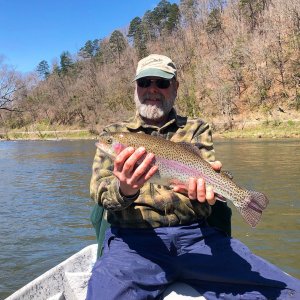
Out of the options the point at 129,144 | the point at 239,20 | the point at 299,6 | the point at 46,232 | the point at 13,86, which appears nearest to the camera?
the point at 129,144

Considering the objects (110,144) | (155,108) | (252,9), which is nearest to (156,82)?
(155,108)

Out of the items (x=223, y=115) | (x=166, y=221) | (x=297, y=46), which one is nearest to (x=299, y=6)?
(x=297, y=46)

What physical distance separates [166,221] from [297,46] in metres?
53.5

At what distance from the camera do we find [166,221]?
360 centimetres

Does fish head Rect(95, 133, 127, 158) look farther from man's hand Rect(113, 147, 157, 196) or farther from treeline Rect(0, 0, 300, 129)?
treeline Rect(0, 0, 300, 129)

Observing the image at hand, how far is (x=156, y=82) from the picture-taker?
4086mm

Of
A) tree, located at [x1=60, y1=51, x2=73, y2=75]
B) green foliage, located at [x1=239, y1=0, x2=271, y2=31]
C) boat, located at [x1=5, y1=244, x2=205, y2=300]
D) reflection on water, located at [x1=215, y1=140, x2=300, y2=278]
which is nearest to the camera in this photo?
boat, located at [x1=5, y1=244, x2=205, y2=300]

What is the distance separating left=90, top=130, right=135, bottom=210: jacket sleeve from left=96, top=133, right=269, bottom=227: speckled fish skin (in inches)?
11.7

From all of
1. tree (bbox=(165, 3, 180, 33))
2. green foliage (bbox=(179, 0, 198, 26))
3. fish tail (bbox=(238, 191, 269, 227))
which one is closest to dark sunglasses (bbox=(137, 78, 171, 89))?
fish tail (bbox=(238, 191, 269, 227))

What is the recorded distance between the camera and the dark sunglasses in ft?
13.3

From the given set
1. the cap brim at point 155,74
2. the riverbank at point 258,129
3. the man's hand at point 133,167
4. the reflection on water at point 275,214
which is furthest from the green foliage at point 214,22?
the man's hand at point 133,167

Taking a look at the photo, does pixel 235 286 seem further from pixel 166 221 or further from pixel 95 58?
pixel 95 58

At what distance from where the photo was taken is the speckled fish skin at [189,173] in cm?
324

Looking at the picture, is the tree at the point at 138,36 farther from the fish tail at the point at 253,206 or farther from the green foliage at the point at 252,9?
the fish tail at the point at 253,206
